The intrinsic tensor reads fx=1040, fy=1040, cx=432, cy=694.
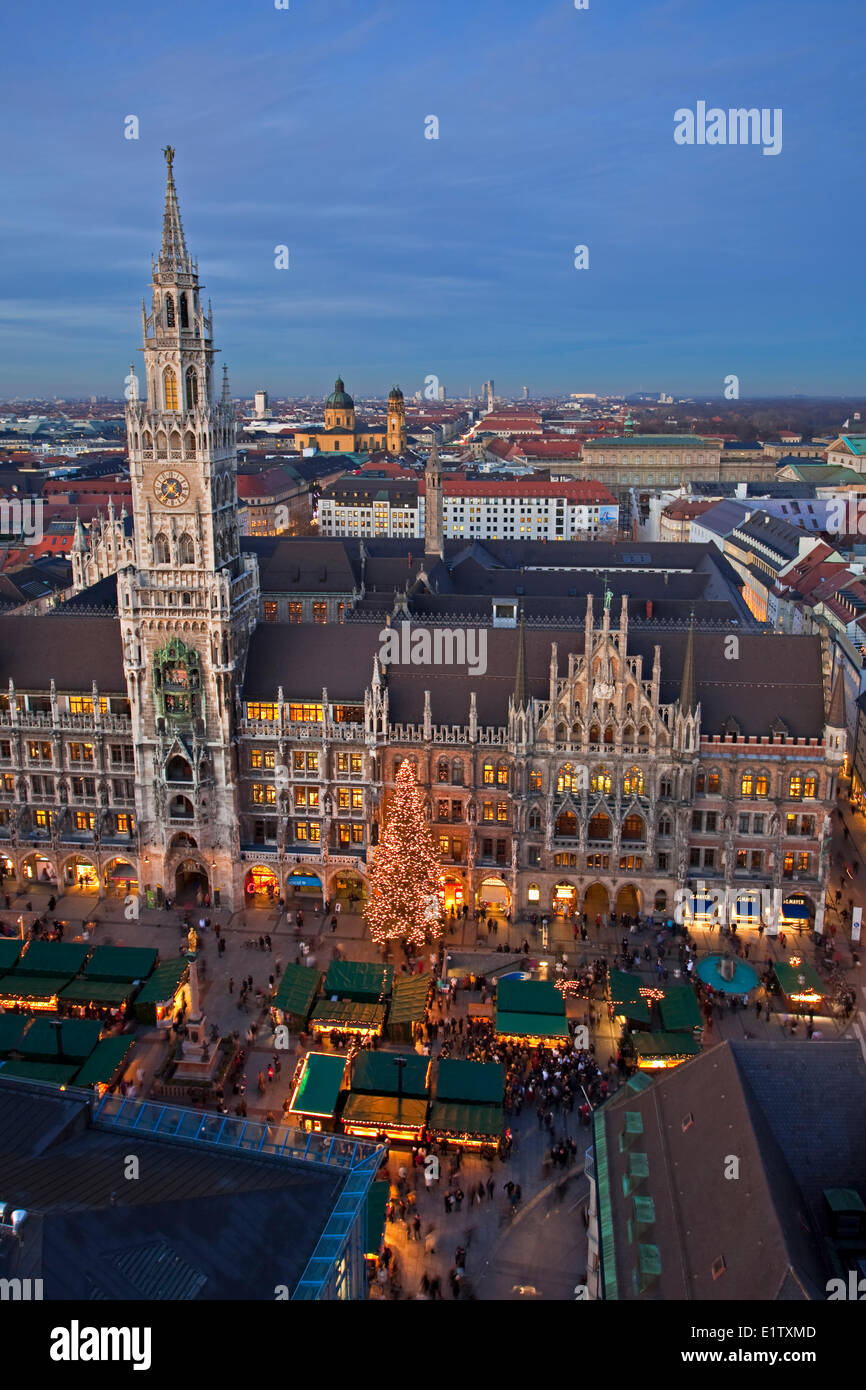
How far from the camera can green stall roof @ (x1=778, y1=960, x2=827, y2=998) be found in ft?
192

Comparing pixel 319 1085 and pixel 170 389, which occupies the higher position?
pixel 170 389

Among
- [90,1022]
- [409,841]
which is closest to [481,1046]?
[409,841]

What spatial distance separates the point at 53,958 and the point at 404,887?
2085 centimetres

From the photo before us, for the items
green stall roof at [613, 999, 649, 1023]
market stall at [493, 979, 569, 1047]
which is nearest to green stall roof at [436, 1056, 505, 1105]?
market stall at [493, 979, 569, 1047]

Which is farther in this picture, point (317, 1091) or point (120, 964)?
point (120, 964)

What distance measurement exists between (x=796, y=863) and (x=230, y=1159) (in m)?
49.8

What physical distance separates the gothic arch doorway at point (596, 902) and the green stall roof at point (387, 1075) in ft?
73.4

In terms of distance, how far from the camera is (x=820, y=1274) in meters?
28.6

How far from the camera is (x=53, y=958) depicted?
60.5 m

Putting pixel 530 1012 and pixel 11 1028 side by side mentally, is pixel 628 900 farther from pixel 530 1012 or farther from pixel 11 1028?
pixel 11 1028

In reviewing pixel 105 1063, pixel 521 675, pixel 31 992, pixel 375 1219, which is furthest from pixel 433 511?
pixel 375 1219

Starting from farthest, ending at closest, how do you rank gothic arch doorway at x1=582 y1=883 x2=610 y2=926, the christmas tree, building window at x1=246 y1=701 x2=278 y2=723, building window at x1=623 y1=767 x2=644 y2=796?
1. building window at x1=246 y1=701 x2=278 y2=723
2. gothic arch doorway at x1=582 y1=883 x2=610 y2=926
3. building window at x1=623 y1=767 x2=644 y2=796
4. the christmas tree

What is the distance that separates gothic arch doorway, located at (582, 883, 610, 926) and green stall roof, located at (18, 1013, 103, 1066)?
32898 millimetres

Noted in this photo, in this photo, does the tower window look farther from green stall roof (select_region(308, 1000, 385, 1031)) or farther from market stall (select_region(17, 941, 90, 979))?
green stall roof (select_region(308, 1000, 385, 1031))
